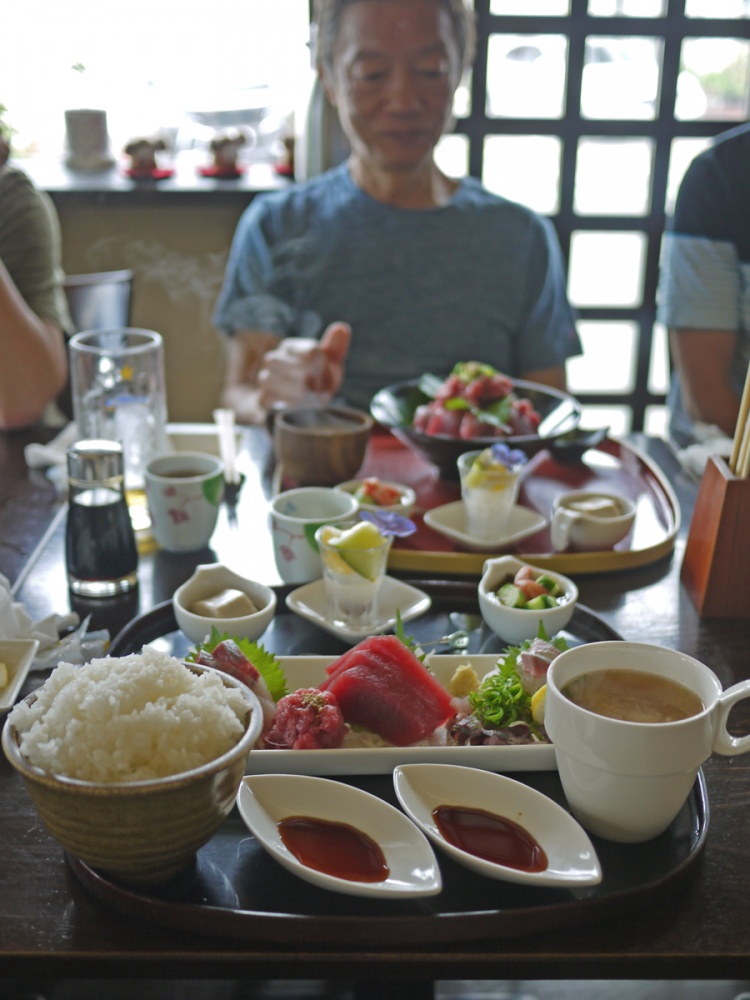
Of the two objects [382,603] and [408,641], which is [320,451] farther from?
[408,641]

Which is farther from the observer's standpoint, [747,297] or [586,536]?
[747,297]

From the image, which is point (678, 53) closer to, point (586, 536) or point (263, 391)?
point (263, 391)

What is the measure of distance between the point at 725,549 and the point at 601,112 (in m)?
2.82

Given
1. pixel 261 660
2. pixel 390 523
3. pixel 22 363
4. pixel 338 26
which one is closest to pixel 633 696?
pixel 261 660

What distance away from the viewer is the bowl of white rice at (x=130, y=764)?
2.64 feet

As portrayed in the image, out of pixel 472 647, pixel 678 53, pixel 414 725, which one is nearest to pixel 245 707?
pixel 414 725

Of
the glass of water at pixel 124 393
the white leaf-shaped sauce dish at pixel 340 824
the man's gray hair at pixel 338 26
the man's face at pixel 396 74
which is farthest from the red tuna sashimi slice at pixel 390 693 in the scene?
→ the man's gray hair at pixel 338 26

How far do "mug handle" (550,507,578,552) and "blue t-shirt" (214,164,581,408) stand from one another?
1204 millimetres

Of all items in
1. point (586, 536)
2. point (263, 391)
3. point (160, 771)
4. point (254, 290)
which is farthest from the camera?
point (254, 290)

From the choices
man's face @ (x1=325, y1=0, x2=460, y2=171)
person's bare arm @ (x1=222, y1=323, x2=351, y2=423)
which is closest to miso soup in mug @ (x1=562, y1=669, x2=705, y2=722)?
person's bare arm @ (x1=222, y1=323, x2=351, y2=423)

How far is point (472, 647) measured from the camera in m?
A: 1.35

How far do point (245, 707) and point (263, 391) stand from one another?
1.40 metres

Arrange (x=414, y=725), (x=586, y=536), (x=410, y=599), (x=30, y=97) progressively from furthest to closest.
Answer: (x=30, y=97)
(x=586, y=536)
(x=410, y=599)
(x=414, y=725)

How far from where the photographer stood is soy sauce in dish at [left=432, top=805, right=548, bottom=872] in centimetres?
89
